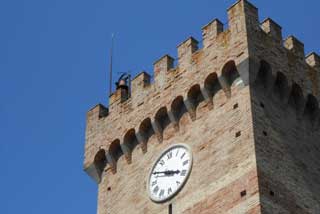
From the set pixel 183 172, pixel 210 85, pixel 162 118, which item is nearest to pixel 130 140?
pixel 162 118

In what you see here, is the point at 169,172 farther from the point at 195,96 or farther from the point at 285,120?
the point at 285,120

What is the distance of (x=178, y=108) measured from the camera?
37.9 metres

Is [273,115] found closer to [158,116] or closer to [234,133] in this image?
[234,133]

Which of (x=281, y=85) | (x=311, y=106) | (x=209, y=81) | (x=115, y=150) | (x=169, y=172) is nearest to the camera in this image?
(x=169, y=172)

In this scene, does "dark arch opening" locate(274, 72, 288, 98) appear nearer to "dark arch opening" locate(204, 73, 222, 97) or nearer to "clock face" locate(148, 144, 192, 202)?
"dark arch opening" locate(204, 73, 222, 97)

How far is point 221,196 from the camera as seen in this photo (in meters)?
34.2

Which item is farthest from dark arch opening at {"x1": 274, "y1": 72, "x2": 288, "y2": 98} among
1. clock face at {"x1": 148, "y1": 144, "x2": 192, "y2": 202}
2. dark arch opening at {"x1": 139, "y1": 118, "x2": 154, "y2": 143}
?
dark arch opening at {"x1": 139, "y1": 118, "x2": 154, "y2": 143}

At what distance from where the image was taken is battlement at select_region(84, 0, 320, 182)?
36.6 metres

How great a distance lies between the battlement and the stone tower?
0.12ft

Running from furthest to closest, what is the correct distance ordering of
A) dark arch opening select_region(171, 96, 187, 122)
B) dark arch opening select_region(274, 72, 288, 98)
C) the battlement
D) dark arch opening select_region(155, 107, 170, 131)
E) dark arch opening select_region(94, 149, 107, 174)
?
dark arch opening select_region(94, 149, 107, 174) → dark arch opening select_region(155, 107, 170, 131) → dark arch opening select_region(171, 96, 187, 122) → dark arch opening select_region(274, 72, 288, 98) → the battlement

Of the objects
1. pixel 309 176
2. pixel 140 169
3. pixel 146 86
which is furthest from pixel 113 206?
pixel 309 176

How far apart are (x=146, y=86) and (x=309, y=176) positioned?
7288 mm

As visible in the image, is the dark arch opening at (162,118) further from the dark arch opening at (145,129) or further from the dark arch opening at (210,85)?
the dark arch opening at (210,85)

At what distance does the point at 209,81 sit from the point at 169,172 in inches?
132
